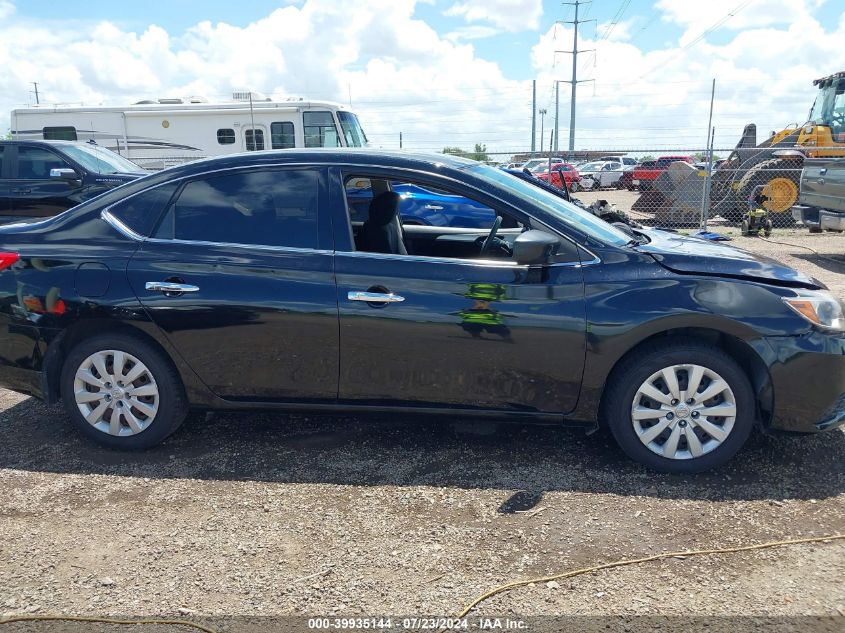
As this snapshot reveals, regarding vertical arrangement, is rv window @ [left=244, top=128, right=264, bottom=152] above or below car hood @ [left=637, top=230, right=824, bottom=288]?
above

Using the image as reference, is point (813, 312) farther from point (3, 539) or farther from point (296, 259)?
point (3, 539)

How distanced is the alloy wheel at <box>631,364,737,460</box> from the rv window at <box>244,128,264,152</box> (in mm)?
15272

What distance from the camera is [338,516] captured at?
A: 10.8 ft

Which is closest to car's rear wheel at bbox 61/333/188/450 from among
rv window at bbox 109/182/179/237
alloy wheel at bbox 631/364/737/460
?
rv window at bbox 109/182/179/237

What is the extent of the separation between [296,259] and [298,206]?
0.32 meters

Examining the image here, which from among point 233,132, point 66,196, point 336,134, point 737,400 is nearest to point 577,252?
point 737,400

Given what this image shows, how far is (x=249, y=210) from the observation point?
388 centimetres

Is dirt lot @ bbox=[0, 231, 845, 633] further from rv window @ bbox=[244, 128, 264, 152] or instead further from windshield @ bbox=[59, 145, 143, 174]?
rv window @ bbox=[244, 128, 264, 152]

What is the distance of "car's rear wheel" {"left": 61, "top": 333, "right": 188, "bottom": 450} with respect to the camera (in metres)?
3.89

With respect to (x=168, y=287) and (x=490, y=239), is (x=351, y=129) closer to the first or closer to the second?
(x=490, y=239)

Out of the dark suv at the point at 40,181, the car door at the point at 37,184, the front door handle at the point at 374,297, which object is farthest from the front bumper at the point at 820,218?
the car door at the point at 37,184

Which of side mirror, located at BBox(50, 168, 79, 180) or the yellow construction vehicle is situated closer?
side mirror, located at BBox(50, 168, 79, 180)

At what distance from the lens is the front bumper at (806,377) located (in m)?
3.47

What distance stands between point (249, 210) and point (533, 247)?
5.21 feet
